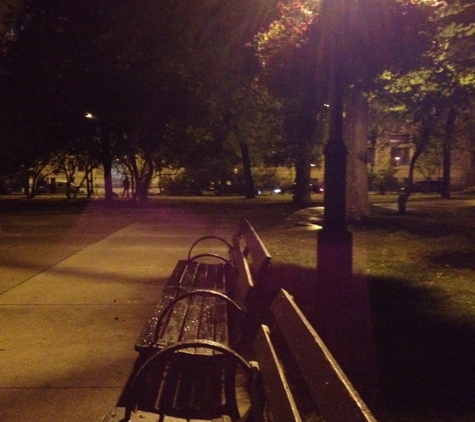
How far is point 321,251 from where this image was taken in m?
6.61

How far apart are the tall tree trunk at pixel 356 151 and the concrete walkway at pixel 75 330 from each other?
5.74 m

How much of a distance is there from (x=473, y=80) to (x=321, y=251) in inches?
498

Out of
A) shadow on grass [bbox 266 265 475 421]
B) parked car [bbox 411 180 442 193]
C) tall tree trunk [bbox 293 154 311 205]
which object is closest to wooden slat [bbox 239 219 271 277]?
shadow on grass [bbox 266 265 475 421]

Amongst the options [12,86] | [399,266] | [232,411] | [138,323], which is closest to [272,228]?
[399,266]

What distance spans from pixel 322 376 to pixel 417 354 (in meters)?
3.32

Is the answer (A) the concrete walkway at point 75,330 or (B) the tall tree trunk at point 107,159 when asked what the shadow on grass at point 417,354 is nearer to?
(A) the concrete walkway at point 75,330

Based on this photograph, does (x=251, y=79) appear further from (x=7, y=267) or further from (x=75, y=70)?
(x=7, y=267)

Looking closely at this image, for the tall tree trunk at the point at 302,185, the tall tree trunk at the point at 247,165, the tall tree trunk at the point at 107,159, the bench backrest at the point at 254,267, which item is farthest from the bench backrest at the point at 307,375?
the tall tree trunk at the point at 247,165

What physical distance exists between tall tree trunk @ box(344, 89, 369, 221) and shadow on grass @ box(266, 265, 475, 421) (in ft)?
27.7

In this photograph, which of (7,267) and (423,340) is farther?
(7,267)

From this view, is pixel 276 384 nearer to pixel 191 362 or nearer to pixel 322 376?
pixel 322 376

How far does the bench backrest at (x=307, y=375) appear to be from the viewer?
2.60 metres

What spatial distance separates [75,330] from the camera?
714 cm

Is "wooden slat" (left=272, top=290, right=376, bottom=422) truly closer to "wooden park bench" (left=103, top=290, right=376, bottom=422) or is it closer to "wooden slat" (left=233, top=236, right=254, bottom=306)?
"wooden park bench" (left=103, top=290, right=376, bottom=422)
